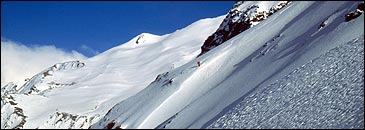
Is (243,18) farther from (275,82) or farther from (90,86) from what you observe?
(90,86)

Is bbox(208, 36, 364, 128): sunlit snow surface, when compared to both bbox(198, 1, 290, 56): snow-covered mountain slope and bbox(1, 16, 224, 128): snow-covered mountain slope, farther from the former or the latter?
bbox(1, 16, 224, 128): snow-covered mountain slope

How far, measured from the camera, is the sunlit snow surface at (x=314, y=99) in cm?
2188

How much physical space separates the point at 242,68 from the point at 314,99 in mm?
17895

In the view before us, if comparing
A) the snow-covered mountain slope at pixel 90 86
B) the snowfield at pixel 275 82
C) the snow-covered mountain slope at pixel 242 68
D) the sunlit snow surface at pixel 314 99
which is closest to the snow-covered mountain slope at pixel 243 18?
the snowfield at pixel 275 82

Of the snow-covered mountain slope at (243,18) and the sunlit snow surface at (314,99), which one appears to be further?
the snow-covered mountain slope at (243,18)

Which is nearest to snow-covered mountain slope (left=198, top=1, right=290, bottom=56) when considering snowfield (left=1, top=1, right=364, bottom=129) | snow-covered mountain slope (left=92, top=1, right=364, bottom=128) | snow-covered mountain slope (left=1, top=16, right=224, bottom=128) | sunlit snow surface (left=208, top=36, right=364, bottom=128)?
snowfield (left=1, top=1, right=364, bottom=129)

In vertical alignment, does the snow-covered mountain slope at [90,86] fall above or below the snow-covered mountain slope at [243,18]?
above

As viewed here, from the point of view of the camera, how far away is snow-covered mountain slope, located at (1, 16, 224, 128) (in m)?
118

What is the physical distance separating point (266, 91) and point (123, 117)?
24.3 m

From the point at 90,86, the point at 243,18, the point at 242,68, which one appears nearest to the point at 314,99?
the point at 242,68

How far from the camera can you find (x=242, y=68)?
4247 centimetres

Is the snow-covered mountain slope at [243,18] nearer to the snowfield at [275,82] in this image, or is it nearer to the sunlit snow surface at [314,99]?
the snowfield at [275,82]

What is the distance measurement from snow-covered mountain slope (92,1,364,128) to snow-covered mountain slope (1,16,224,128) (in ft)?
186

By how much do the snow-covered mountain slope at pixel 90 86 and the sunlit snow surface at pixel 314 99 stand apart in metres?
79.6
